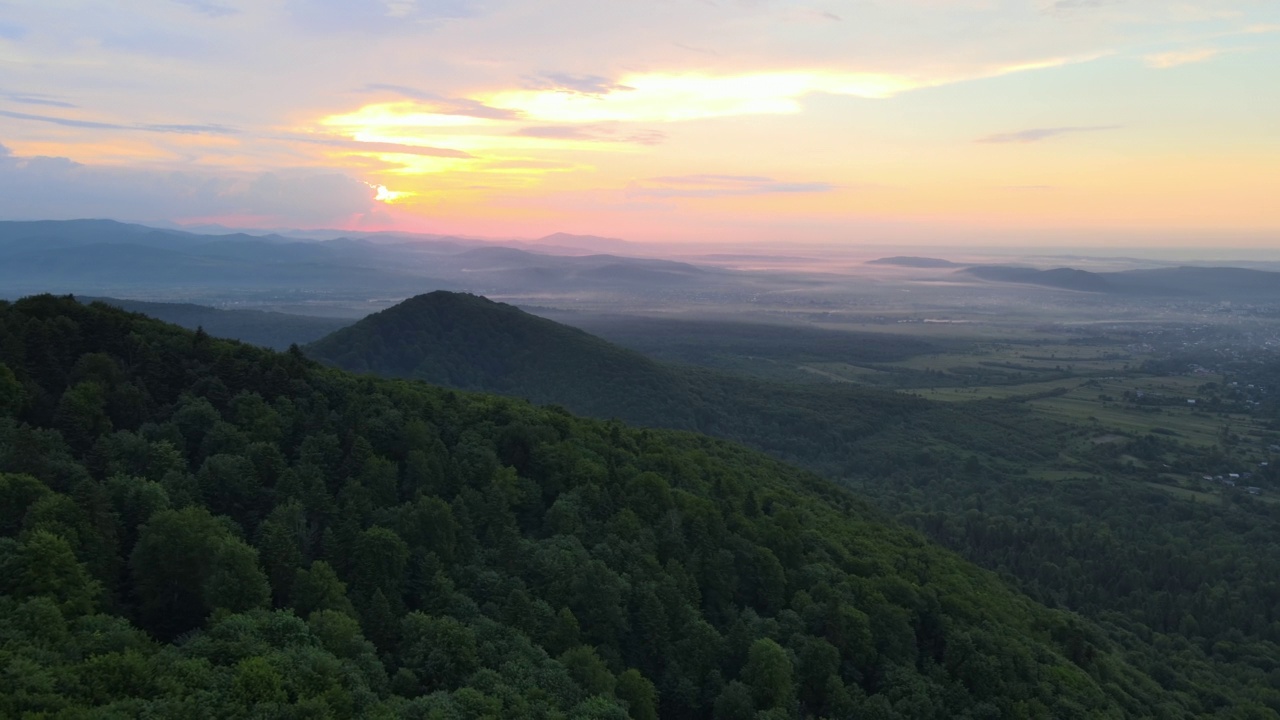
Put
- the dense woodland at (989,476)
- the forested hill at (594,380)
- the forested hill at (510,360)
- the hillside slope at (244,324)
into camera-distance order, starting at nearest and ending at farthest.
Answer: the dense woodland at (989,476)
the forested hill at (594,380)
the forested hill at (510,360)
the hillside slope at (244,324)

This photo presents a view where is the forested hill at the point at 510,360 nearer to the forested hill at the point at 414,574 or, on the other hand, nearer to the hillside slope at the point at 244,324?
the hillside slope at the point at 244,324

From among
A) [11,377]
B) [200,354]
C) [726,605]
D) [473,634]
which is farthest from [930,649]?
[11,377]

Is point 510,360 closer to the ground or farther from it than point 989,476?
farther from it

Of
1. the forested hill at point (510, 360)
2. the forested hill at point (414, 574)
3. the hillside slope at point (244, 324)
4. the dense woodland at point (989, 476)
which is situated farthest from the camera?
the hillside slope at point (244, 324)

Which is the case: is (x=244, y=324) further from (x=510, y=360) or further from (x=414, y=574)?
(x=414, y=574)

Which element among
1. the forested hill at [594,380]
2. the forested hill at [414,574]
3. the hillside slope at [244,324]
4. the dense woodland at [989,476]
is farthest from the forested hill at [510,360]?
the forested hill at [414,574]

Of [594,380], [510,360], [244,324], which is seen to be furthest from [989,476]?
[244,324]

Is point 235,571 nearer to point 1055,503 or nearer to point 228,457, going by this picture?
point 228,457
